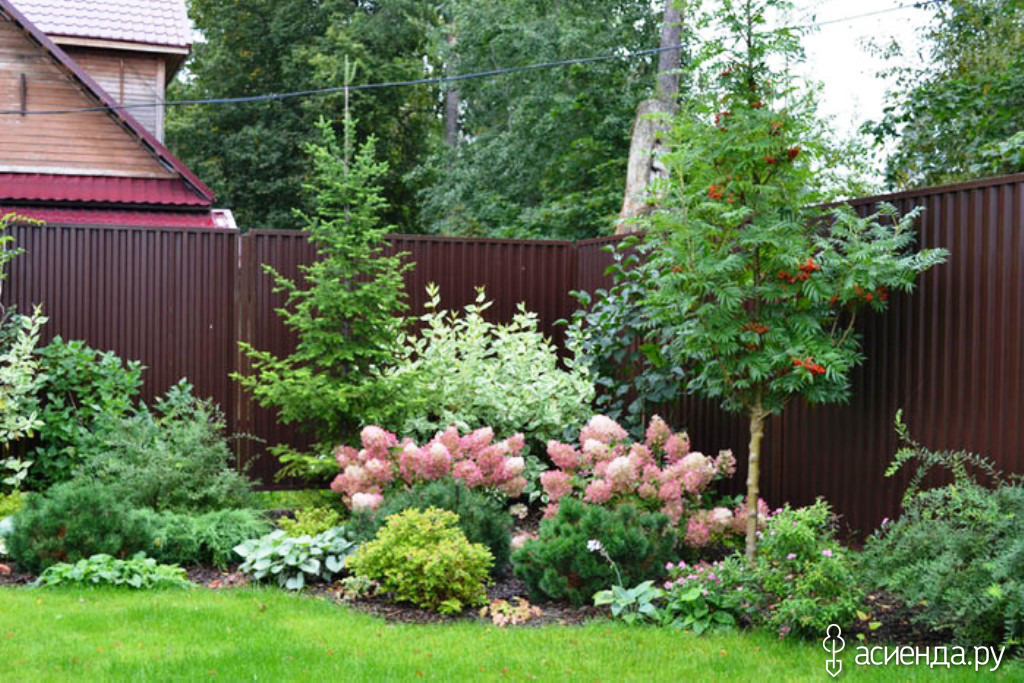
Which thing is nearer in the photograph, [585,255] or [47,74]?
[585,255]

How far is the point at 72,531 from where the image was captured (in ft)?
20.1

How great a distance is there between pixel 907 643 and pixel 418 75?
2083 cm

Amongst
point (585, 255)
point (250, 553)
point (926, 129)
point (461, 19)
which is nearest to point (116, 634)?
point (250, 553)

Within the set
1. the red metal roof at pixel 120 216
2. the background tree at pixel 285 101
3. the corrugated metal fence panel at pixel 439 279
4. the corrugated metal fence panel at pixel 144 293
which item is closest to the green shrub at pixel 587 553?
the corrugated metal fence panel at pixel 439 279

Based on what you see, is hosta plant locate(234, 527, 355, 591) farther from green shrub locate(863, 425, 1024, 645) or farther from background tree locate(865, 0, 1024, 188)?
background tree locate(865, 0, 1024, 188)

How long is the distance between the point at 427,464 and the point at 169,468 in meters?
1.75

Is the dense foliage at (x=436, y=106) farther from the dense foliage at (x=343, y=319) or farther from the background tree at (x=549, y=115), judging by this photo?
the dense foliage at (x=343, y=319)

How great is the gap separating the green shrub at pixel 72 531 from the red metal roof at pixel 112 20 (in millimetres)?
12143

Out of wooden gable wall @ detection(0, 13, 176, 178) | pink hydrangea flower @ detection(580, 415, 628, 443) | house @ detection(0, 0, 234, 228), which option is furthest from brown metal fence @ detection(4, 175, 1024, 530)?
wooden gable wall @ detection(0, 13, 176, 178)

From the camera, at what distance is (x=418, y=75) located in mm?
24031

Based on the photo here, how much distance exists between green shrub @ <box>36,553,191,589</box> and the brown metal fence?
2.91 metres

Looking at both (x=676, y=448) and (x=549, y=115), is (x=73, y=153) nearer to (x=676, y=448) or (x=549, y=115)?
(x=549, y=115)

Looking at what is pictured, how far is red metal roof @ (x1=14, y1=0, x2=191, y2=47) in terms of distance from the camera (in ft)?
54.1

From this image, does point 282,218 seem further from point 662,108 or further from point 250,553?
point 250,553
